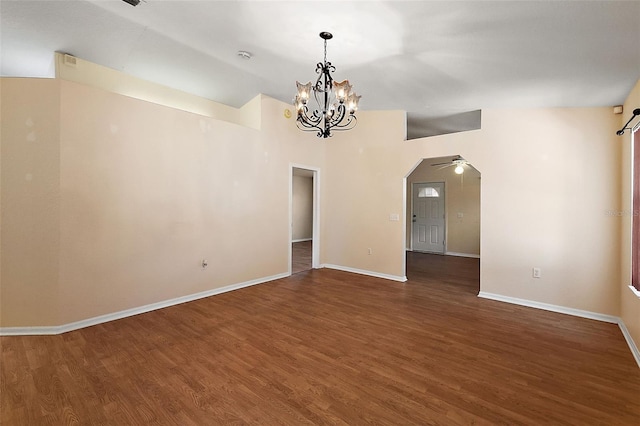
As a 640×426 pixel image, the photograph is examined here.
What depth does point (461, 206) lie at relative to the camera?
7.81 m

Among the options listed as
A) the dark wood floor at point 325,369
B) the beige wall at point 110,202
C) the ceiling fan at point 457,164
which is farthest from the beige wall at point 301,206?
the dark wood floor at point 325,369

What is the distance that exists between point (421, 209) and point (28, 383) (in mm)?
8478

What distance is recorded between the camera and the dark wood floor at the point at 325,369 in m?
1.86

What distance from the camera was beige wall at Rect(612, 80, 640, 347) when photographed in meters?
2.81

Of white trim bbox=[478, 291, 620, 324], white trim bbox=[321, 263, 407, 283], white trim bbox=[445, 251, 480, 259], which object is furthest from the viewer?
white trim bbox=[445, 251, 480, 259]

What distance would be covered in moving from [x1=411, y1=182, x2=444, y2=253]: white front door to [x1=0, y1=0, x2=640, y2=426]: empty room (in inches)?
136

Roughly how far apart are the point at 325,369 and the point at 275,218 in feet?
10.5

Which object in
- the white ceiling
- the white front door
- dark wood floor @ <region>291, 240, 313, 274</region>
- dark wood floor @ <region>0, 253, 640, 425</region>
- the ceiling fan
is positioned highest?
the white ceiling

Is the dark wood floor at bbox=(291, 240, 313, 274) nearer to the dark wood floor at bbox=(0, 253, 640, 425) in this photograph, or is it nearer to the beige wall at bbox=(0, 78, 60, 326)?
the dark wood floor at bbox=(0, 253, 640, 425)

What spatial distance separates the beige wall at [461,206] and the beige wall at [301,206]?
13.7 ft

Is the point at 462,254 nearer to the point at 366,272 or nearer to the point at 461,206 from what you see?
the point at 461,206

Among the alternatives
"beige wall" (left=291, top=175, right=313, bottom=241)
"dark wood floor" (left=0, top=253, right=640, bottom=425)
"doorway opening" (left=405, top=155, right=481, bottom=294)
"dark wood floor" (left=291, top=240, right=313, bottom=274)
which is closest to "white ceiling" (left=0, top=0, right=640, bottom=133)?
"dark wood floor" (left=0, top=253, right=640, bottom=425)

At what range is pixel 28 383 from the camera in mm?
2127

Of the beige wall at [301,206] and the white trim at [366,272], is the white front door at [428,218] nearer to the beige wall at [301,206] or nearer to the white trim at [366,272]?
the white trim at [366,272]
